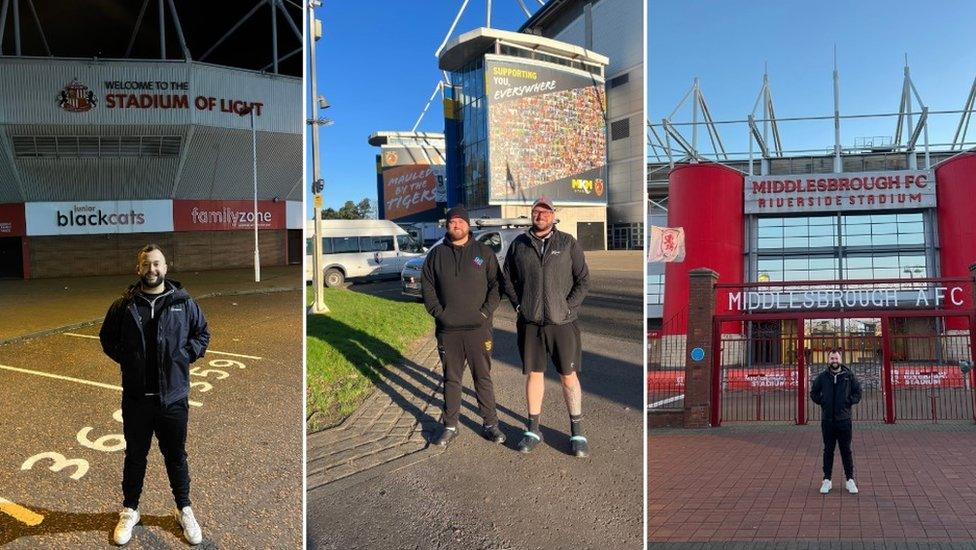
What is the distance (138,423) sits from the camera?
8.18ft

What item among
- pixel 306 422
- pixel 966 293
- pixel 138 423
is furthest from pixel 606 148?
pixel 966 293

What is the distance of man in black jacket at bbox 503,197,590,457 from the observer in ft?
5.13

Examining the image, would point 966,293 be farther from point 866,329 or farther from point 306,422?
point 306,422

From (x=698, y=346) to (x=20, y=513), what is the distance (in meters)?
7.33

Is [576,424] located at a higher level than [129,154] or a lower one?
lower

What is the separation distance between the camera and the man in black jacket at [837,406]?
16.0 ft

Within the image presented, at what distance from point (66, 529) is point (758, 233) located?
43.6 ft

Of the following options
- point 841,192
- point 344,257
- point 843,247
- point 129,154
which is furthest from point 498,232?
point 843,247

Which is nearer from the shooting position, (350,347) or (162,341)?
(350,347)

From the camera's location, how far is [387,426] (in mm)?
1780

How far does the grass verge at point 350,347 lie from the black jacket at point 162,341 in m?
0.68

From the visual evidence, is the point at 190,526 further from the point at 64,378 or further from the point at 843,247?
the point at 843,247

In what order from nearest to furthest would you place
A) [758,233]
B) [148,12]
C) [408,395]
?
[408,395] < [758,233] < [148,12]

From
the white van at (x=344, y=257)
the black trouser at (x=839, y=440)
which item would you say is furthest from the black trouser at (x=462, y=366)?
the black trouser at (x=839, y=440)
